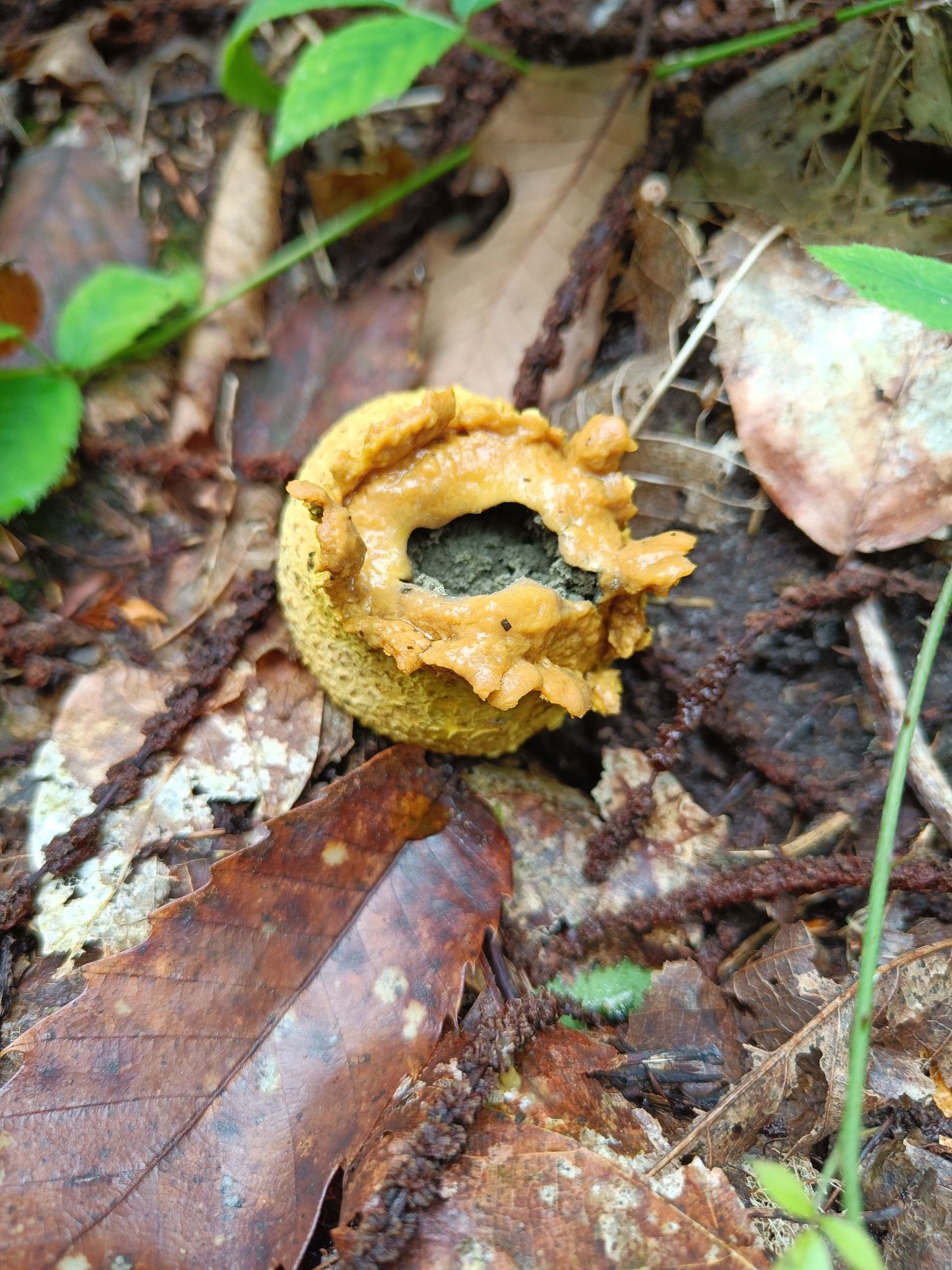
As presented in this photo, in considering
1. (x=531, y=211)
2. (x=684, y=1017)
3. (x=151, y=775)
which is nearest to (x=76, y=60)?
(x=531, y=211)

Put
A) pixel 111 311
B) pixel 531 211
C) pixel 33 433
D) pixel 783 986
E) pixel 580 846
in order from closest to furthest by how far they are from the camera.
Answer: pixel 783 986
pixel 580 846
pixel 33 433
pixel 111 311
pixel 531 211

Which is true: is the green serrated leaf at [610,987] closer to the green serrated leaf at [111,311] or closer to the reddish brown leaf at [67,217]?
the green serrated leaf at [111,311]

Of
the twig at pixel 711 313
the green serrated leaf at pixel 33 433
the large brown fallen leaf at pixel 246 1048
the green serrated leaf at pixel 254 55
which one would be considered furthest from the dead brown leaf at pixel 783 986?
the green serrated leaf at pixel 254 55

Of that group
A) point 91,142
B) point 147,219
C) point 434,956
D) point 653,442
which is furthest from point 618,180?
point 434,956

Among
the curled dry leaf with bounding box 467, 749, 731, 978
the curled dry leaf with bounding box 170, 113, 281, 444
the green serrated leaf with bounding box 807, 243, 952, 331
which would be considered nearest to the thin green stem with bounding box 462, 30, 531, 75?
the curled dry leaf with bounding box 170, 113, 281, 444

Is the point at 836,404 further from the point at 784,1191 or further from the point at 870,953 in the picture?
the point at 784,1191

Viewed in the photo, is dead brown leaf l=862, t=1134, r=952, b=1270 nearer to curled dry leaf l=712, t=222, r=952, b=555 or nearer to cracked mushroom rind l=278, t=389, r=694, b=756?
cracked mushroom rind l=278, t=389, r=694, b=756

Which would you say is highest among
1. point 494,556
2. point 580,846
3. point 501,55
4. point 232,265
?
point 501,55
